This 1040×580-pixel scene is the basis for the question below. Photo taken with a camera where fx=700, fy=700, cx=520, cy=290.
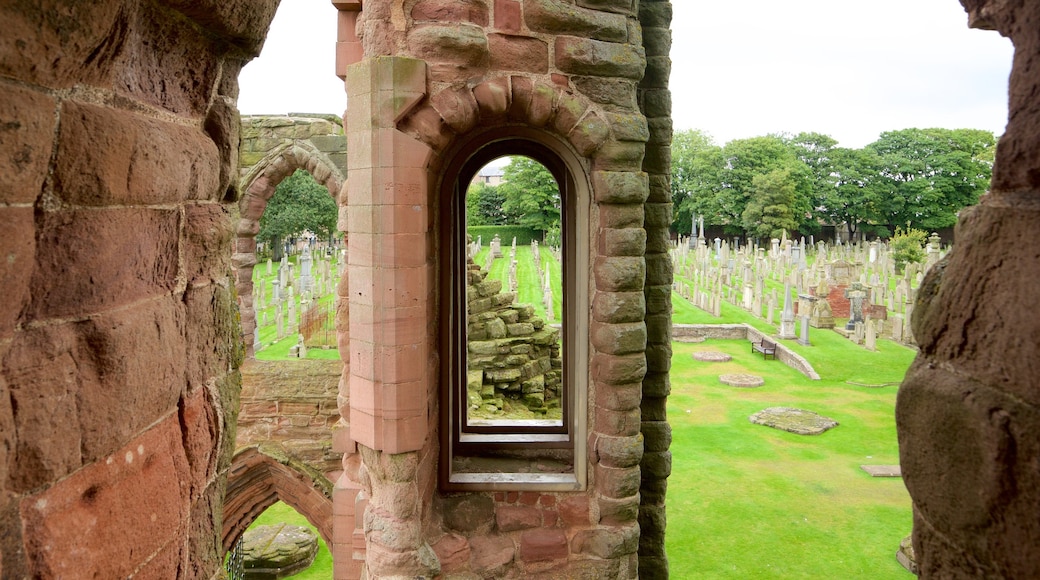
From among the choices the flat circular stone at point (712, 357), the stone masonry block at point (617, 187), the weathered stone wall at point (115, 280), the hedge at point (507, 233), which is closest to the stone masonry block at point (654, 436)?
the stone masonry block at point (617, 187)

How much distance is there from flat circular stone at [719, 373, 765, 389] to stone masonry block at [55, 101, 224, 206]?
14858mm

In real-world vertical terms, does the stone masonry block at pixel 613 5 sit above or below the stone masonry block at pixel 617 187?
above

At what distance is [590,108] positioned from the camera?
467cm

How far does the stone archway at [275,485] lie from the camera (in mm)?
8914

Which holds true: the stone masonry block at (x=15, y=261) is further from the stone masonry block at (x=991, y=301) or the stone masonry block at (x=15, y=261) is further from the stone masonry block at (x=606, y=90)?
the stone masonry block at (x=606, y=90)

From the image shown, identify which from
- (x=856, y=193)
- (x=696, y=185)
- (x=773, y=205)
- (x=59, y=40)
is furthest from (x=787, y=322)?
(x=696, y=185)

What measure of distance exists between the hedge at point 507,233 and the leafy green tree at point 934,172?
2287 cm

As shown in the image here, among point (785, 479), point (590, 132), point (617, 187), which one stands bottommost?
point (785, 479)

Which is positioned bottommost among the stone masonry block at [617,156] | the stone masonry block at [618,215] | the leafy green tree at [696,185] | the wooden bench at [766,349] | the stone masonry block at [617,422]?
the wooden bench at [766,349]

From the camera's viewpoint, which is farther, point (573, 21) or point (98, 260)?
point (573, 21)

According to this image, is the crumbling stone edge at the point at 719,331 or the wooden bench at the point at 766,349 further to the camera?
the crumbling stone edge at the point at 719,331

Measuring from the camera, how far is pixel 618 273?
4781 millimetres

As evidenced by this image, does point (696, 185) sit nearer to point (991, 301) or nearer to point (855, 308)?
point (855, 308)

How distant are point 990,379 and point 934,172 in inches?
1998
